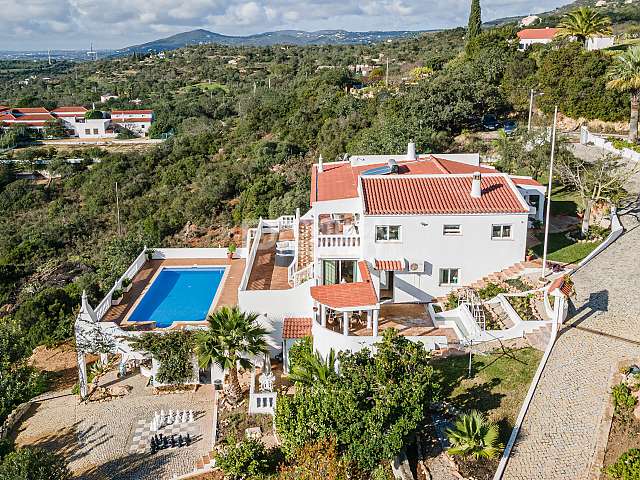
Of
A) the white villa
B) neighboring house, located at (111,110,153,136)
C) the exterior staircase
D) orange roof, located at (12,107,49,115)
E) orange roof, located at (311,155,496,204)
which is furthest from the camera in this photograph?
orange roof, located at (12,107,49,115)

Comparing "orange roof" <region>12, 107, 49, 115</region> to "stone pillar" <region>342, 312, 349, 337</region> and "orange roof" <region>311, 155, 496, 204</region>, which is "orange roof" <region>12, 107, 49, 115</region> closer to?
"orange roof" <region>311, 155, 496, 204</region>

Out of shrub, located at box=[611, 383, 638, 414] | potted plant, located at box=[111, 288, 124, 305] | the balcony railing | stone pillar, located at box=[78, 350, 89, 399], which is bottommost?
stone pillar, located at box=[78, 350, 89, 399]

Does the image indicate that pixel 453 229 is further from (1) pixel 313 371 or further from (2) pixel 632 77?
(2) pixel 632 77

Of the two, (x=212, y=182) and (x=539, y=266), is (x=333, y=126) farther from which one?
(x=539, y=266)

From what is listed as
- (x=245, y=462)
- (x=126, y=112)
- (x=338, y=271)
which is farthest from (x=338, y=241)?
(x=126, y=112)

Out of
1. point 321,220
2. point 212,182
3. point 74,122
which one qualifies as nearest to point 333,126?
point 212,182

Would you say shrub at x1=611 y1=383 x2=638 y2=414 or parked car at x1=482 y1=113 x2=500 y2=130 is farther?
parked car at x1=482 y1=113 x2=500 y2=130

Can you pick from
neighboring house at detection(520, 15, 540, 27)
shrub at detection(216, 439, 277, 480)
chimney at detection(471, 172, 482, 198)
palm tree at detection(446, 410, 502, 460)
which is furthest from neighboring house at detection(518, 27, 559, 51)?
shrub at detection(216, 439, 277, 480)
